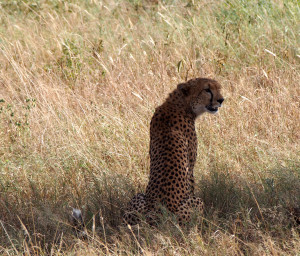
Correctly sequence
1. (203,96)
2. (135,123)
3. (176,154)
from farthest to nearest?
(135,123) → (203,96) → (176,154)

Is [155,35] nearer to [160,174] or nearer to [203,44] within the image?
[203,44]

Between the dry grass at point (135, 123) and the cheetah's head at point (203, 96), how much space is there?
445 millimetres

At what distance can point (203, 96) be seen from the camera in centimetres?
365

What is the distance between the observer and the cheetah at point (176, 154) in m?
3.08

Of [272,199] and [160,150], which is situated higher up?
[160,150]

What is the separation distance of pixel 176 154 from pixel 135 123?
1332 mm

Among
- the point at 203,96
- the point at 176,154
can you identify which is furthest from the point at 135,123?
the point at 176,154

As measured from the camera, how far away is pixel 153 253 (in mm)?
2811

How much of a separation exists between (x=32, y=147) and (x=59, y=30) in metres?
2.18

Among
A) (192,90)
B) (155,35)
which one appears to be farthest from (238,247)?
(155,35)

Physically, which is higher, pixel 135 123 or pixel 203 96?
pixel 203 96

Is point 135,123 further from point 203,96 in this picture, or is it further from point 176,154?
point 176,154

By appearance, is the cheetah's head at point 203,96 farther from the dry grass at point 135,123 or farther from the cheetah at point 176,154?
the dry grass at point 135,123

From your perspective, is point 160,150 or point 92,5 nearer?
point 160,150
